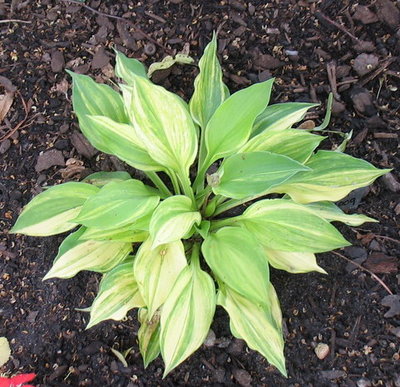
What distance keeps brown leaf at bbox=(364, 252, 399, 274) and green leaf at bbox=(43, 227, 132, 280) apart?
0.83m

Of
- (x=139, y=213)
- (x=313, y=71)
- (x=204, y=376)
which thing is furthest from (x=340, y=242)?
(x=313, y=71)

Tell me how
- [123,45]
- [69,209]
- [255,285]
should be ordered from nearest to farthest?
[255,285] < [69,209] < [123,45]

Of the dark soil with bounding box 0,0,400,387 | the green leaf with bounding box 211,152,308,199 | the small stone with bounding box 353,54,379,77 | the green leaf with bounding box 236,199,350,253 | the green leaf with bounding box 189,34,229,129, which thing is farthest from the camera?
the small stone with bounding box 353,54,379,77

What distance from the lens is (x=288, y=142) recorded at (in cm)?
139

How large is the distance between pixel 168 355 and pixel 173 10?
1345 millimetres

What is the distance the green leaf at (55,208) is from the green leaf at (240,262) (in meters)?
0.42

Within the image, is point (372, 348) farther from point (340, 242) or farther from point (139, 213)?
point (139, 213)

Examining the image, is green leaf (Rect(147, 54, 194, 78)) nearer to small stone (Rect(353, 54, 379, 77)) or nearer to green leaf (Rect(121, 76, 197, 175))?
green leaf (Rect(121, 76, 197, 175))

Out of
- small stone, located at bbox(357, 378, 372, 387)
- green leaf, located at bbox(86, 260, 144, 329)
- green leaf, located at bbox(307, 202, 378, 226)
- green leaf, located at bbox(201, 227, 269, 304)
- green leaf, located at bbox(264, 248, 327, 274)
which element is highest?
green leaf, located at bbox(201, 227, 269, 304)

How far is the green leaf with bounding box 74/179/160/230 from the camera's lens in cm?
126

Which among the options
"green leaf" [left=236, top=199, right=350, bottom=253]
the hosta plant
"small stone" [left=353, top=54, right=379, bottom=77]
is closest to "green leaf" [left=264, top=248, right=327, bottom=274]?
the hosta plant

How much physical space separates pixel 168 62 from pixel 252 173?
2.35 ft

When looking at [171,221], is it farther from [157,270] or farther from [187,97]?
[187,97]

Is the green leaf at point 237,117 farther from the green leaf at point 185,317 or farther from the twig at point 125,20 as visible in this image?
the twig at point 125,20
